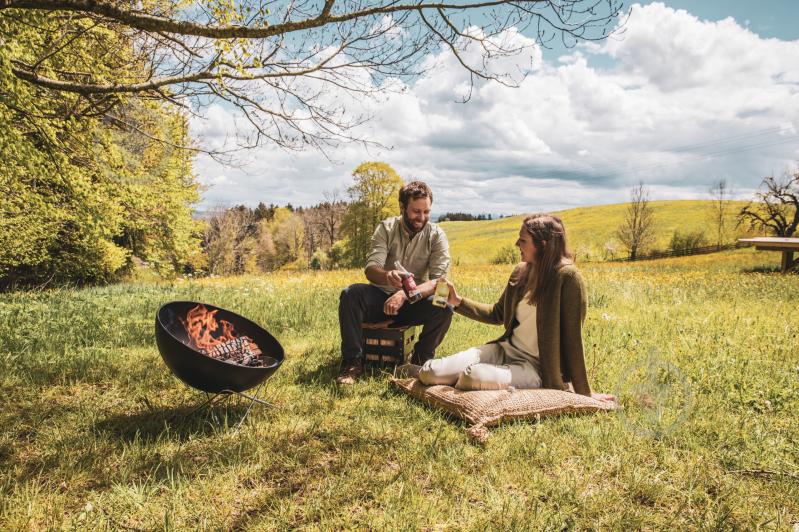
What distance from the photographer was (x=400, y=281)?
4.77 metres

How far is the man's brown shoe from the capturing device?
460cm

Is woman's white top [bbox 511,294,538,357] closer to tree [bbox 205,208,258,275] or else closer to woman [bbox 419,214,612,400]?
woman [bbox 419,214,612,400]

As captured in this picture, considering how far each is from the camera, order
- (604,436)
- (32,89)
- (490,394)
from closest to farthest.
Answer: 1. (604,436)
2. (490,394)
3. (32,89)

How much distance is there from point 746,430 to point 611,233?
59.7 metres

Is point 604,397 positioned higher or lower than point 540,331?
lower

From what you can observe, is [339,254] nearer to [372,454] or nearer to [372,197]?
[372,197]

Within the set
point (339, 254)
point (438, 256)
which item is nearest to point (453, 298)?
point (438, 256)

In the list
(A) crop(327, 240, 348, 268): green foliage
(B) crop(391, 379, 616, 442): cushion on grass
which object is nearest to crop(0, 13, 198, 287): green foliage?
(B) crop(391, 379, 616, 442): cushion on grass

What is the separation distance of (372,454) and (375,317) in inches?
88.2

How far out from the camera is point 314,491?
2.78 meters

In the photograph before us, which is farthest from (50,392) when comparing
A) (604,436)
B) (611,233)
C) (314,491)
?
(611,233)

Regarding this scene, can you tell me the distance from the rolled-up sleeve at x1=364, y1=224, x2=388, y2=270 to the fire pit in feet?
5.38

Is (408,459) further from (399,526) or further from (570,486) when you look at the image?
(570,486)

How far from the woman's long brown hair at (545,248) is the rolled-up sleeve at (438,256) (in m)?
1.39
